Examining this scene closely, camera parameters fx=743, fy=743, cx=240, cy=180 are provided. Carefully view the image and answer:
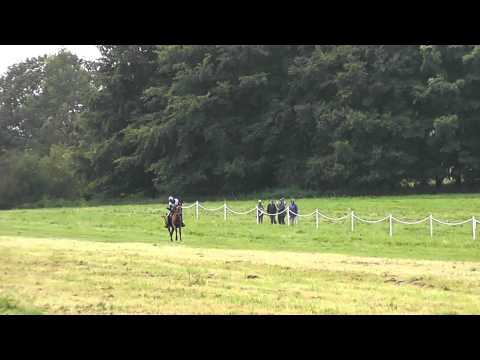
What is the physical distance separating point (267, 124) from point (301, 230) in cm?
3254

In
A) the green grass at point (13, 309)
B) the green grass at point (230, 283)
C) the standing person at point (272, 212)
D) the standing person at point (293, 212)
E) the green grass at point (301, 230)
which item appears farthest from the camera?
the standing person at point (272, 212)

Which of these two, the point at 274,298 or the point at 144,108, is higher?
the point at 144,108

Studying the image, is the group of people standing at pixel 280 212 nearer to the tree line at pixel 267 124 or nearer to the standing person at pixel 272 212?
the standing person at pixel 272 212

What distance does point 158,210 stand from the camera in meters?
48.2

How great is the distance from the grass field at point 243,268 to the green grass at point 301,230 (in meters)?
0.07

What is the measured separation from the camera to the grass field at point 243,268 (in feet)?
52.3

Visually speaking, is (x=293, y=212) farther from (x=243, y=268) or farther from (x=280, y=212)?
(x=243, y=268)

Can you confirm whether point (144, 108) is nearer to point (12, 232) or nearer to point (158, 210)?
point (158, 210)

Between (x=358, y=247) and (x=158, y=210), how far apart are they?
2239 cm

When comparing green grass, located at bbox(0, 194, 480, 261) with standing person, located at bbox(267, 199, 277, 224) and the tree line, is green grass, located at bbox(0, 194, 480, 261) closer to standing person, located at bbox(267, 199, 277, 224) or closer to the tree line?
standing person, located at bbox(267, 199, 277, 224)

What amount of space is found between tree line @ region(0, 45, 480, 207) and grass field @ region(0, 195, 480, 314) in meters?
20.3

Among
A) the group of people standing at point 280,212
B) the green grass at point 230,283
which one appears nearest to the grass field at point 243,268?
the green grass at point 230,283

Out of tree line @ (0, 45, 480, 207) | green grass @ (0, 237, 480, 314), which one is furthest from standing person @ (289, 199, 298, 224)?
tree line @ (0, 45, 480, 207)
